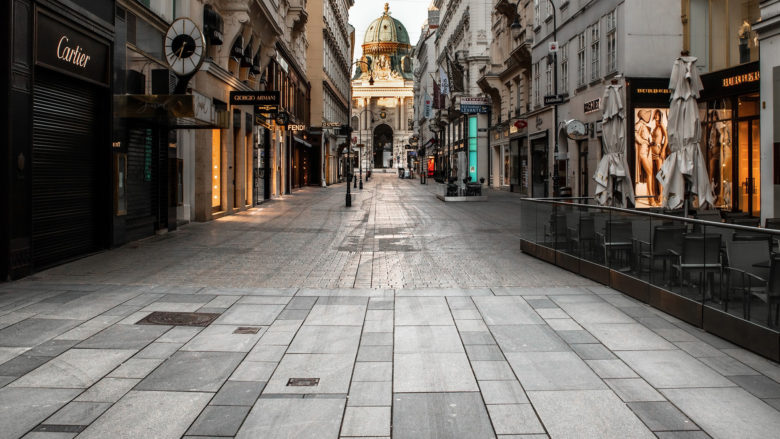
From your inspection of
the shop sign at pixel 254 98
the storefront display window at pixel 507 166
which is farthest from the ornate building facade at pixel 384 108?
the shop sign at pixel 254 98

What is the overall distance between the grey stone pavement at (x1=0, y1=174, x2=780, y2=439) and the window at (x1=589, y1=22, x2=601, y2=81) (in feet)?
57.6

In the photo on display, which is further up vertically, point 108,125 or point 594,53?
point 594,53

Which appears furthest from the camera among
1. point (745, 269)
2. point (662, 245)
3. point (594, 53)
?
point (594, 53)

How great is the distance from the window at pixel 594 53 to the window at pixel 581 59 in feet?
3.77

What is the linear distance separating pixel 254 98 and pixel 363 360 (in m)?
18.4

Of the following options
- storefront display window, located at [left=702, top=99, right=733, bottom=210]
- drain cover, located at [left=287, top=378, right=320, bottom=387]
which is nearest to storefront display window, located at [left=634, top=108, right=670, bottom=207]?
storefront display window, located at [left=702, top=99, right=733, bottom=210]

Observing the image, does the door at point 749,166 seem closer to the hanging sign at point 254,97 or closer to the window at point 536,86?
the hanging sign at point 254,97

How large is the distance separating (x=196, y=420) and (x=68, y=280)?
21.7 ft

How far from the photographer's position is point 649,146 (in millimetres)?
23594

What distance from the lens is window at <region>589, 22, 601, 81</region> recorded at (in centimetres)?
2601

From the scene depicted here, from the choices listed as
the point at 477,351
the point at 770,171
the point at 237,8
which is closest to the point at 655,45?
the point at 770,171

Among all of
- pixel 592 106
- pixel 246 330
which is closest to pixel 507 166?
pixel 592 106

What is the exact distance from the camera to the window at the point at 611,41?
24.0m

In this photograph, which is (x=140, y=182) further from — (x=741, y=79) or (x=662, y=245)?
(x=741, y=79)
